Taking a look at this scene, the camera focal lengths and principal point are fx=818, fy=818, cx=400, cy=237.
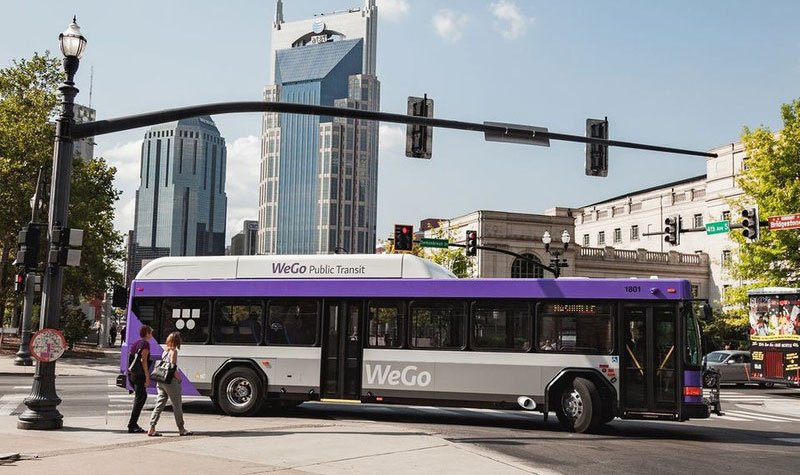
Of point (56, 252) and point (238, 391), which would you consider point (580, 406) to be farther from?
point (56, 252)

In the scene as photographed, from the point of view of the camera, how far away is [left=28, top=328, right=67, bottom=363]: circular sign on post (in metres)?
13.2

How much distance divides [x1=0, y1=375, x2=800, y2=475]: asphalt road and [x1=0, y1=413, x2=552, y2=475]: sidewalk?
1031mm

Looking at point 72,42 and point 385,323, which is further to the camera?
point 385,323

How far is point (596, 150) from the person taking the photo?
17484 millimetres

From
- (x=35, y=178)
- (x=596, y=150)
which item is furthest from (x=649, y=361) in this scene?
(x=35, y=178)

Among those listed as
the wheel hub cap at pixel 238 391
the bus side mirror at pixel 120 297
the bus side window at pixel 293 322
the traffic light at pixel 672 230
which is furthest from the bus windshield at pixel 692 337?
the traffic light at pixel 672 230

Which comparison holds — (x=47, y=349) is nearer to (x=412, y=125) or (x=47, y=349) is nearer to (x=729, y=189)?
(x=412, y=125)

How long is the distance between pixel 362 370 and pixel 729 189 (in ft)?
208

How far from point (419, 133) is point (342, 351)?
187 inches

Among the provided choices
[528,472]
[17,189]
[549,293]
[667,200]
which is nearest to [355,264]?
[549,293]

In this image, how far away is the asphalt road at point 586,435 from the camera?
39.8 feet

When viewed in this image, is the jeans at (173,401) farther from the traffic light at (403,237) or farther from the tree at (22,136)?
the tree at (22,136)

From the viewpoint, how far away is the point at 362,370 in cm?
1675

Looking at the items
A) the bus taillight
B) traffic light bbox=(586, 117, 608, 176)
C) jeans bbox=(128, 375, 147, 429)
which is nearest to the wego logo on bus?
jeans bbox=(128, 375, 147, 429)
